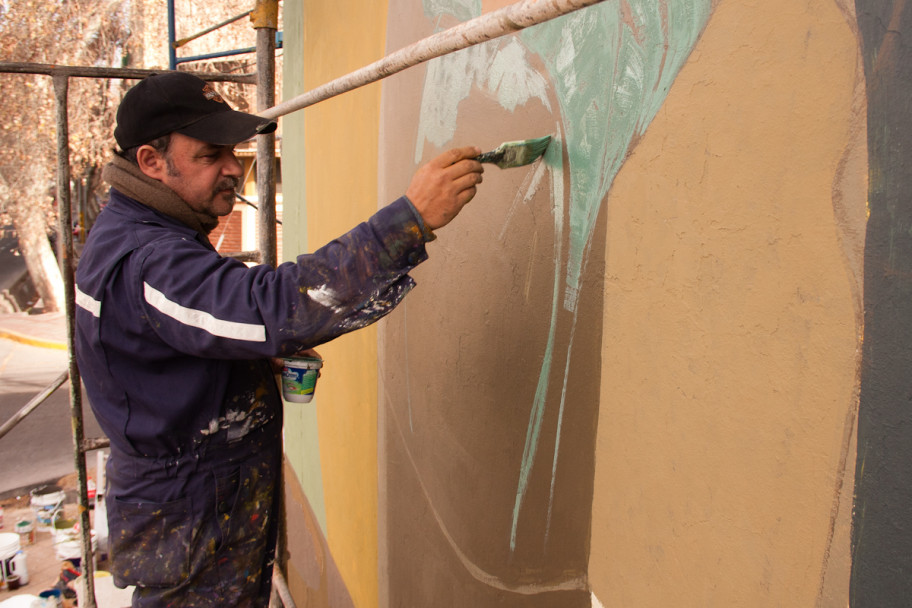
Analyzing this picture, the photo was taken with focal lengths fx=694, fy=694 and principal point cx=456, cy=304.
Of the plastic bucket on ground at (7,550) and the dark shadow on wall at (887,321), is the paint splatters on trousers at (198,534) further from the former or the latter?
the plastic bucket on ground at (7,550)

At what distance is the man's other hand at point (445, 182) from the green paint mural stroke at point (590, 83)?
219mm

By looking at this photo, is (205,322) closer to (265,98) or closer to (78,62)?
(265,98)

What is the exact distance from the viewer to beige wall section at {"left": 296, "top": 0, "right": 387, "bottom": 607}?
109 inches

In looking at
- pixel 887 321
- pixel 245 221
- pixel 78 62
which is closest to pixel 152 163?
pixel 887 321

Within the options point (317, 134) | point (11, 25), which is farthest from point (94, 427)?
point (11, 25)

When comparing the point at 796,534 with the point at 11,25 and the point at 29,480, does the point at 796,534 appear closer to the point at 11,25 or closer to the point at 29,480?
the point at 29,480

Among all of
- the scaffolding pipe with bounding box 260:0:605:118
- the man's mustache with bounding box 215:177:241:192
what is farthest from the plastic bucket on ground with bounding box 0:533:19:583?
the scaffolding pipe with bounding box 260:0:605:118

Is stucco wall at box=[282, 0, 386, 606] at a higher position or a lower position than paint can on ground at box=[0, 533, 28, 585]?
higher

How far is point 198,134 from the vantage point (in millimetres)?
1799

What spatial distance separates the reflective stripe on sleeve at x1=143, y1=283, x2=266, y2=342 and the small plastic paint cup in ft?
1.42

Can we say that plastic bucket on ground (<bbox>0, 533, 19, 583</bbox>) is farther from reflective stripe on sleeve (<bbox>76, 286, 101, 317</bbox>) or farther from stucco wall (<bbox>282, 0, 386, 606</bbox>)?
reflective stripe on sleeve (<bbox>76, 286, 101, 317</bbox>)

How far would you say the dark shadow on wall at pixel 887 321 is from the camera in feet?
2.58

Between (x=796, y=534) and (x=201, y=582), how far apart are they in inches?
65.4

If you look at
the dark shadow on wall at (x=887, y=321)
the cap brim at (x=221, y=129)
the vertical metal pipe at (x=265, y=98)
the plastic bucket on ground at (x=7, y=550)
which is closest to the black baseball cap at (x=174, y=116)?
the cap brim at (x=221, y=129)
